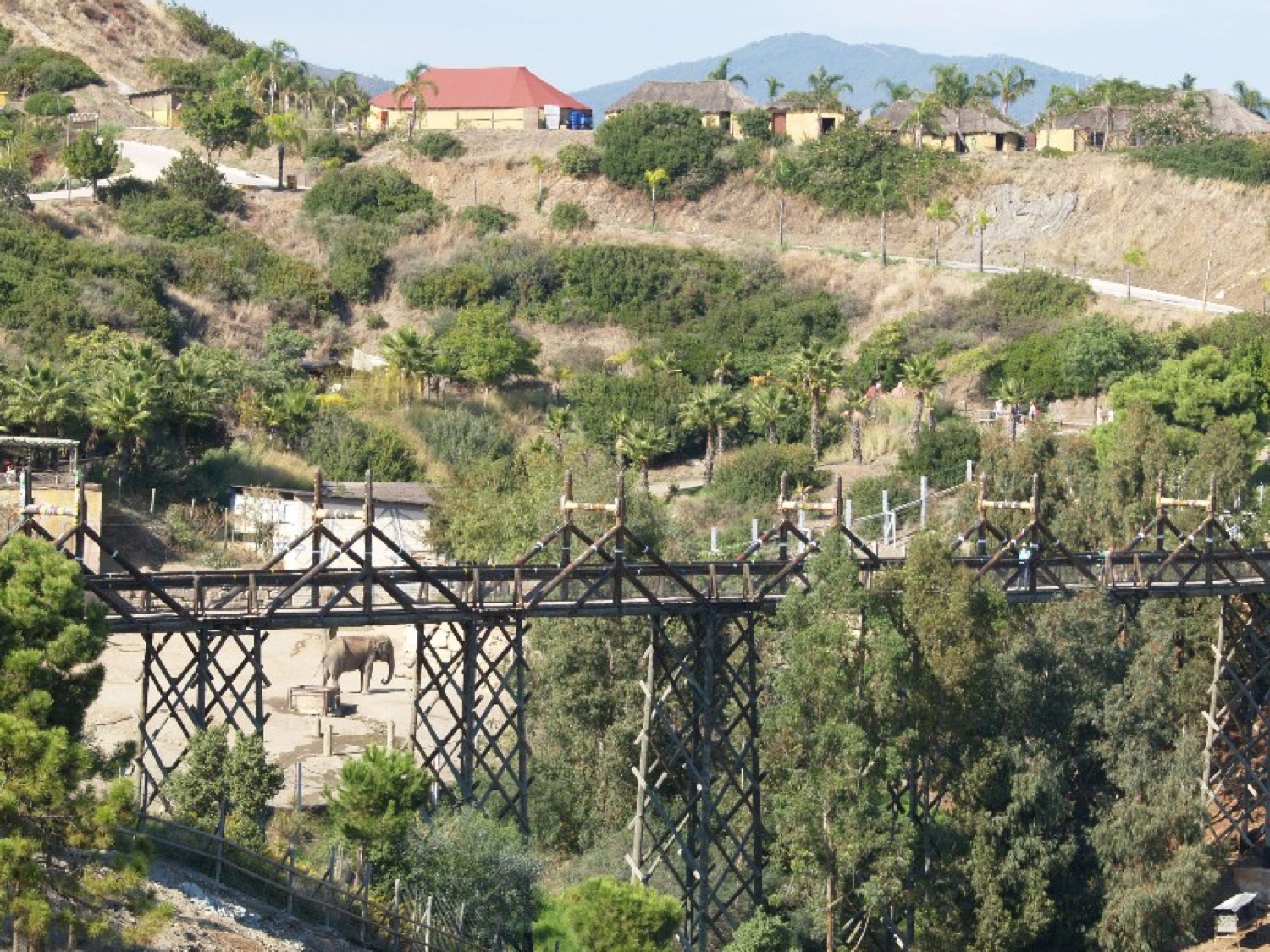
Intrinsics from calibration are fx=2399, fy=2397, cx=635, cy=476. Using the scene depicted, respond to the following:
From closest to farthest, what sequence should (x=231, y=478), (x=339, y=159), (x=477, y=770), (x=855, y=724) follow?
(x=855, y=724)
(x=477, y=770)
(x=231, y=478)
(x=339, y=159)

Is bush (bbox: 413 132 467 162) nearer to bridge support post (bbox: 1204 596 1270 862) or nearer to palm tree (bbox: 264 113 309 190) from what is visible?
palm tree (bbox: 264 113 309 190)

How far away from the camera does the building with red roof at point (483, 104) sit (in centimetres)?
9612

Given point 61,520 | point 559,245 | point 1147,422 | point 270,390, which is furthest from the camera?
point 559,245

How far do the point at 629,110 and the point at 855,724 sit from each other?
63565 millimetres

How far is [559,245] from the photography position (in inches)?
3255

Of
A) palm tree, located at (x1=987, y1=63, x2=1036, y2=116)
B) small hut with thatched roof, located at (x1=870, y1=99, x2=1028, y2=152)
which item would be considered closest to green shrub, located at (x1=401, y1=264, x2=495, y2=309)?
small hut with thatched roof, located at (x1=870, y1=99, x2=1028, y2=152)

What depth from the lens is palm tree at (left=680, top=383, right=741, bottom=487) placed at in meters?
61.9

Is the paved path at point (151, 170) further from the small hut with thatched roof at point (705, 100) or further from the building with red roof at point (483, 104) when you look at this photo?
the small hut with thatched roof at point (705, 100)

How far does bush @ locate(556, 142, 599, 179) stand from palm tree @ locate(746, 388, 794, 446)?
25.0 m

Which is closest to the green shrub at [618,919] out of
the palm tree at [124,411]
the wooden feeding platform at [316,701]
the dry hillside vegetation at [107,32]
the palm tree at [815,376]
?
the wooden feeding platform at [316,701]

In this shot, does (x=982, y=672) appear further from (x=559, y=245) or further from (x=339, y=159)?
(x=339, y=159)

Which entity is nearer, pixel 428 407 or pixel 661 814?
pixel 661 814

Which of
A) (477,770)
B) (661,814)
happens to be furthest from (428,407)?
(661,814)

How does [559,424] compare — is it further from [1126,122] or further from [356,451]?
[1126,122]
